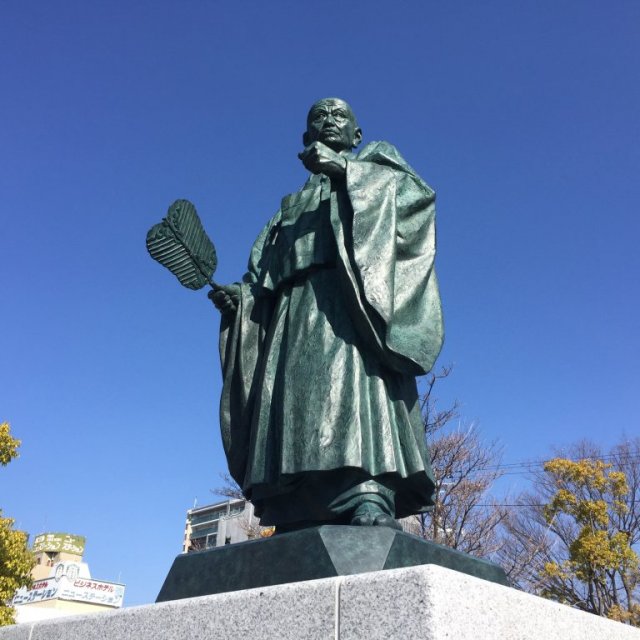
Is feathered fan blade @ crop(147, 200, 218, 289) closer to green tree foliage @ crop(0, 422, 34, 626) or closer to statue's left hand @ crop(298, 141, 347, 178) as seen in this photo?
statue's left hand @ crop(298, 141, 347, 178)

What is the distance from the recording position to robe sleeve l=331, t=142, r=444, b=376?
123 inches

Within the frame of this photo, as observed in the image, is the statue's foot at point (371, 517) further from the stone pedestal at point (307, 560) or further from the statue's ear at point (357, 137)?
the statue's ear at point (357, 137)

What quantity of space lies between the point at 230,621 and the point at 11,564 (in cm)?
1503

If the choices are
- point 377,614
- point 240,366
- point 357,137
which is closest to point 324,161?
point 357,137

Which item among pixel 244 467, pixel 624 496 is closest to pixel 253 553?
pixel 244 467

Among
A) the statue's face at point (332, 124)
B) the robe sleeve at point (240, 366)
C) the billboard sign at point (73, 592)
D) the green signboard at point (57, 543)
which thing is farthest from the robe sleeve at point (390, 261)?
the green signboard at point (57, 543)

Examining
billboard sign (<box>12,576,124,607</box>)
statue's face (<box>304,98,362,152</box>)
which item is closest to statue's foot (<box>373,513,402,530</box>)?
statue's face (<box>304,98,362,152</box>)

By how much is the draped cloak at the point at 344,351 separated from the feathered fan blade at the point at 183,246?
0.37 metres

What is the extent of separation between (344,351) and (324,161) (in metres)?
1.03

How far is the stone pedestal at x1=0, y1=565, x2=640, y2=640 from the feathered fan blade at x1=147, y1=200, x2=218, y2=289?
1.80 meters

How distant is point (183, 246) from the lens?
3.74m

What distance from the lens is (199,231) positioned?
386 cm

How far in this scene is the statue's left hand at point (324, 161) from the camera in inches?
137

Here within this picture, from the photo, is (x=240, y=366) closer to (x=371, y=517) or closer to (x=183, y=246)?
(x=183, y=246)
